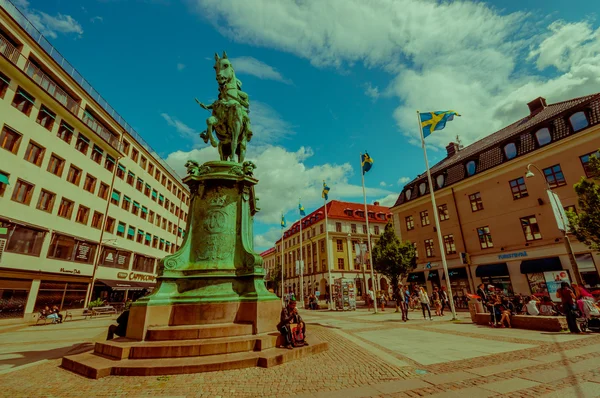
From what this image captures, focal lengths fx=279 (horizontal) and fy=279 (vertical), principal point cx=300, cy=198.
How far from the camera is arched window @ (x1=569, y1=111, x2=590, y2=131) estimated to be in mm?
19069

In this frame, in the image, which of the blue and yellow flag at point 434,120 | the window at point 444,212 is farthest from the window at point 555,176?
the blue and yellow flag at point 434,120

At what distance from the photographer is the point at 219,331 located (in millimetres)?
6207

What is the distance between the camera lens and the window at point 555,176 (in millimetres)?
20047

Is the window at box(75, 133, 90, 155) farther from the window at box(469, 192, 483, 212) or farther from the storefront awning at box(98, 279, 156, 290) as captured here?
the window at box(469, 192, 483, 212)

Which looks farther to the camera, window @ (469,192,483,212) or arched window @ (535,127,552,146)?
window @ (469,192,483,212)

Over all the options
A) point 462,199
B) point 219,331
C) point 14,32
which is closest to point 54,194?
point 14,32

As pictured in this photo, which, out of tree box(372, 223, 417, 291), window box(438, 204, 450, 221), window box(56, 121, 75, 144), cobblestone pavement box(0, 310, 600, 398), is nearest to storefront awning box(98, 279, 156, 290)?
window box(56, 121, 75, 144)

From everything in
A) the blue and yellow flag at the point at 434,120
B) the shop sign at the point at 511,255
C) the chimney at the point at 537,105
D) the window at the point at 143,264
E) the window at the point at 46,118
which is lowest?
the shop sign at the point at 511,255

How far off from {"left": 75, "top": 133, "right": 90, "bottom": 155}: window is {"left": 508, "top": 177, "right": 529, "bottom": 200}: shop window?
3788cm

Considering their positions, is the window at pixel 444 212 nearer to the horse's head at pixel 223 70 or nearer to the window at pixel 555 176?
the window at pixel 555 176

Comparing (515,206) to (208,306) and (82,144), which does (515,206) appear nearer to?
(208,306)

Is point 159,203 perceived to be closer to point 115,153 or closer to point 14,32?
point 115,153

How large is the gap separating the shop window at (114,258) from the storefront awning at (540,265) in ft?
121

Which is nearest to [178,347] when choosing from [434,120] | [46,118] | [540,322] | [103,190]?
[540,322]
